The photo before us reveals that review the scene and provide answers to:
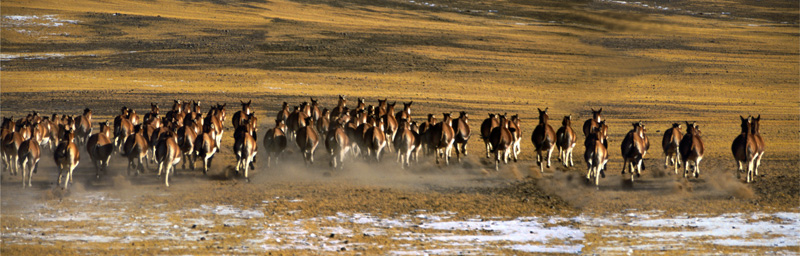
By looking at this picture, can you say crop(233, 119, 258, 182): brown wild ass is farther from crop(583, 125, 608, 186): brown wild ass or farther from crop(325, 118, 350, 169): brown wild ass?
crop(583, 125, 608, 186): brown wild ass

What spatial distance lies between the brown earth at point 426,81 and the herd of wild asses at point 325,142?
451mm

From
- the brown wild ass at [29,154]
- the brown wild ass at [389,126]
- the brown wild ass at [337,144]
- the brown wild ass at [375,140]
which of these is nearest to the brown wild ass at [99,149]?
the brown wild ass at [29,154]

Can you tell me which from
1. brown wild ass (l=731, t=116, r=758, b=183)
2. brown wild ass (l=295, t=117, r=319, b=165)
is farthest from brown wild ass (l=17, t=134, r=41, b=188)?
brown wild ass (l=731, t=116, r=758, b=183)

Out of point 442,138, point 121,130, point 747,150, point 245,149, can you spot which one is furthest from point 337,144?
point 747,150

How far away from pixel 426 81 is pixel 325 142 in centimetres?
2174

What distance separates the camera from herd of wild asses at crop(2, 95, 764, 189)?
16.9 m

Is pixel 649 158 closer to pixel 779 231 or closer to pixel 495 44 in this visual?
pixel 779 231

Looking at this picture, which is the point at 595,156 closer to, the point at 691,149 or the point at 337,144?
the point at 691,149

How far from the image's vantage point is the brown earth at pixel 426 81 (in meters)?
15.3

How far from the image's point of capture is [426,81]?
4103 centimetres

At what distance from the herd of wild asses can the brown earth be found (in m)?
0.45

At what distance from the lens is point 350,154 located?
20.8 m

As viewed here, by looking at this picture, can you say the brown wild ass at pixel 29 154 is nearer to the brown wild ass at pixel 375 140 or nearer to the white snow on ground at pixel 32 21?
the brown wild ass at pixel 375 140

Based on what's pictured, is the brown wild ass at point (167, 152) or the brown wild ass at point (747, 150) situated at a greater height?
the brown wild ass at point (747, 150)
